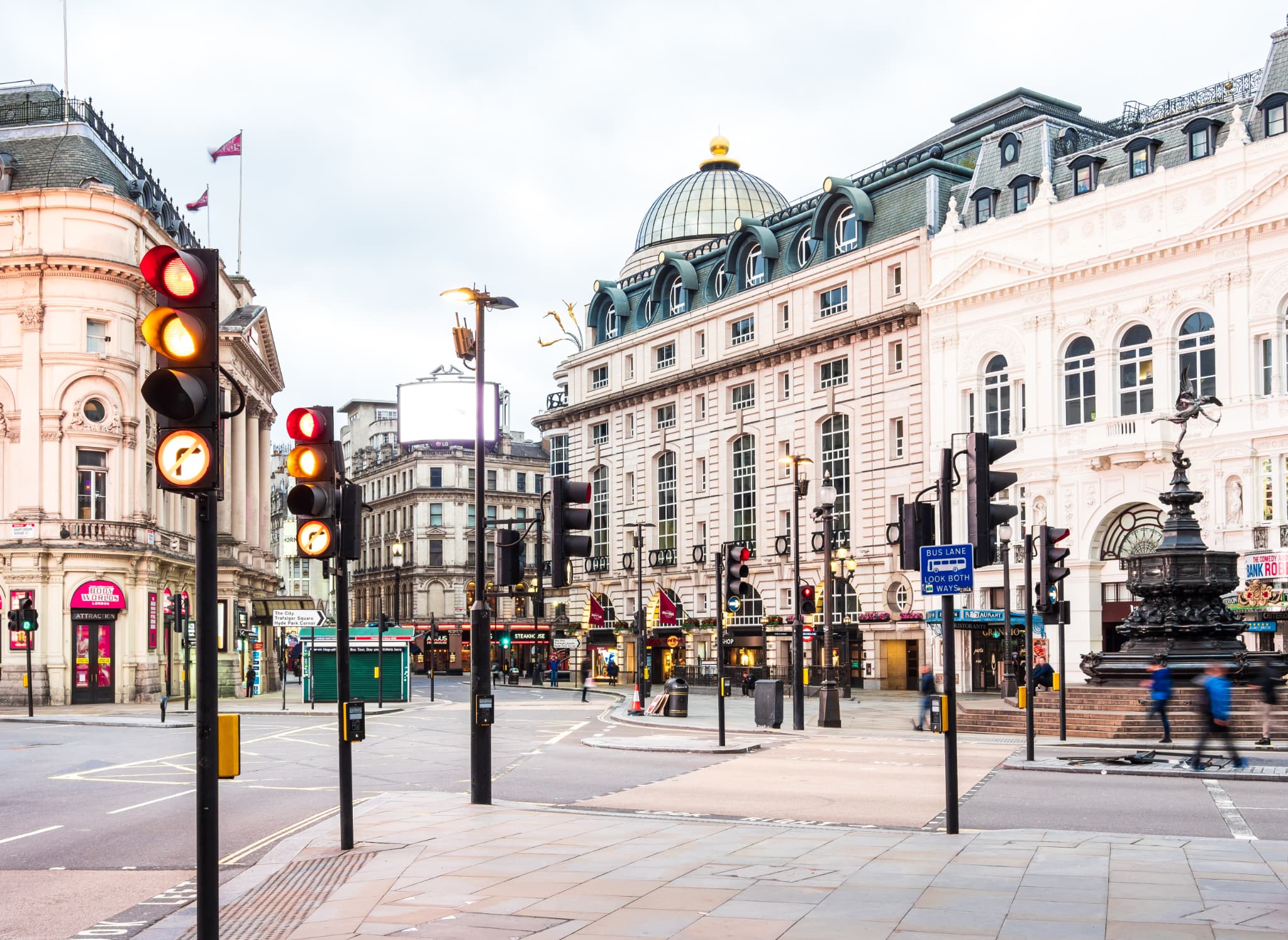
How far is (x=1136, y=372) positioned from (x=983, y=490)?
4318 centimetres

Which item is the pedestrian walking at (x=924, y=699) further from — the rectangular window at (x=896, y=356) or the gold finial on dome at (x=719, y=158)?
the gold finial on dome at (x=719, y=158)

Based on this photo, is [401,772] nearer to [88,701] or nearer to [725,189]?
[88,701]

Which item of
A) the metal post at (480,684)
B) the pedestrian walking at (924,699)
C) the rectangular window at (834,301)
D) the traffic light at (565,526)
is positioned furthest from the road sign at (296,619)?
the traffic light at (565,526)

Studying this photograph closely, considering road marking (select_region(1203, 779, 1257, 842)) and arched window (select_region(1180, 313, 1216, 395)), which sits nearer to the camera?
road marking (select_region(1203, 779, 1257, 842))

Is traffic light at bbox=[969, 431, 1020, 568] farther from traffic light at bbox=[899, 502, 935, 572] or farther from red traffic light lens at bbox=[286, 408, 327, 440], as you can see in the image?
red traffic light lens at bbox=[286, 408, 327, 440]

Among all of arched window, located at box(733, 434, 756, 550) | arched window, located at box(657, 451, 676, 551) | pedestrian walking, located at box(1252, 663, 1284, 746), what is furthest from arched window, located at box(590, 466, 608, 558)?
pedestrian walking, located at box(1252, 663, 1284, 746)

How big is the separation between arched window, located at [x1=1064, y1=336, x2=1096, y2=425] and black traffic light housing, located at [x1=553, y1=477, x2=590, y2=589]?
43.8 metres

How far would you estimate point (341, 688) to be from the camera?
543 inches

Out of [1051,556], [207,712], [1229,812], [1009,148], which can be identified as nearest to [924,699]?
[1051,556]

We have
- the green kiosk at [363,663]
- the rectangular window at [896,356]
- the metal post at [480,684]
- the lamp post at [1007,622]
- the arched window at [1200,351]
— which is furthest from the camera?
the rectangular window at [896,356]

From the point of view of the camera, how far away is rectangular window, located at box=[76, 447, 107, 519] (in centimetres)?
5272

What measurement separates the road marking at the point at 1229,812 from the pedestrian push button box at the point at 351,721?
935 cm

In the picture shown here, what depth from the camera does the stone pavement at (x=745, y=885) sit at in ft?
31.5

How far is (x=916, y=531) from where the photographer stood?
1512cm
